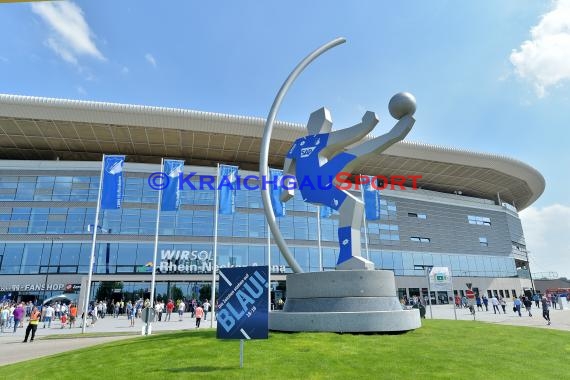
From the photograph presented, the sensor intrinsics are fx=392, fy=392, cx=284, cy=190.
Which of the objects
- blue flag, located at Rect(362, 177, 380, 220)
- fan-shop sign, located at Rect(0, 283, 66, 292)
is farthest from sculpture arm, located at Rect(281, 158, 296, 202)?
fan-shop sign, located at Rect(0, 283, 66, 292)

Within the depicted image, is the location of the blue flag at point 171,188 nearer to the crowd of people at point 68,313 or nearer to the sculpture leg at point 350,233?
the crowd of people at point 68,313

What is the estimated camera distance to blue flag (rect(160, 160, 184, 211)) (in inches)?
1089

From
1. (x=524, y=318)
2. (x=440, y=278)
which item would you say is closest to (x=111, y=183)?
(x=440, y=278)

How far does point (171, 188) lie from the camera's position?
27.9 metres

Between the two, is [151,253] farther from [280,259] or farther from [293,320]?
[293,320]

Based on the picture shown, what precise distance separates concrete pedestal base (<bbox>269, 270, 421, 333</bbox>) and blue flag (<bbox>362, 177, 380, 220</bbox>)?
2333cm

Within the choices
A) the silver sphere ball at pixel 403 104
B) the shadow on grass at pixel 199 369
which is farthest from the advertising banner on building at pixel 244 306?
the silver sphere ball at pixel 403 104

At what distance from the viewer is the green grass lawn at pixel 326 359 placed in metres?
6.79

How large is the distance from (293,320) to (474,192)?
6066cm

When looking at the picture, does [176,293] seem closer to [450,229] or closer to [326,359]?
[326,359]

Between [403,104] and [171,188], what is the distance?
19.8 m

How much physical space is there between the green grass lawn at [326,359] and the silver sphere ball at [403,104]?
6556mm

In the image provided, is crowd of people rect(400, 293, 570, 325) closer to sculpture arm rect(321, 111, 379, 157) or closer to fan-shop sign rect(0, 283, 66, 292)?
sculpture arm rect(321, 111, 379, 157)

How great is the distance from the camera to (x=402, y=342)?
921cm
